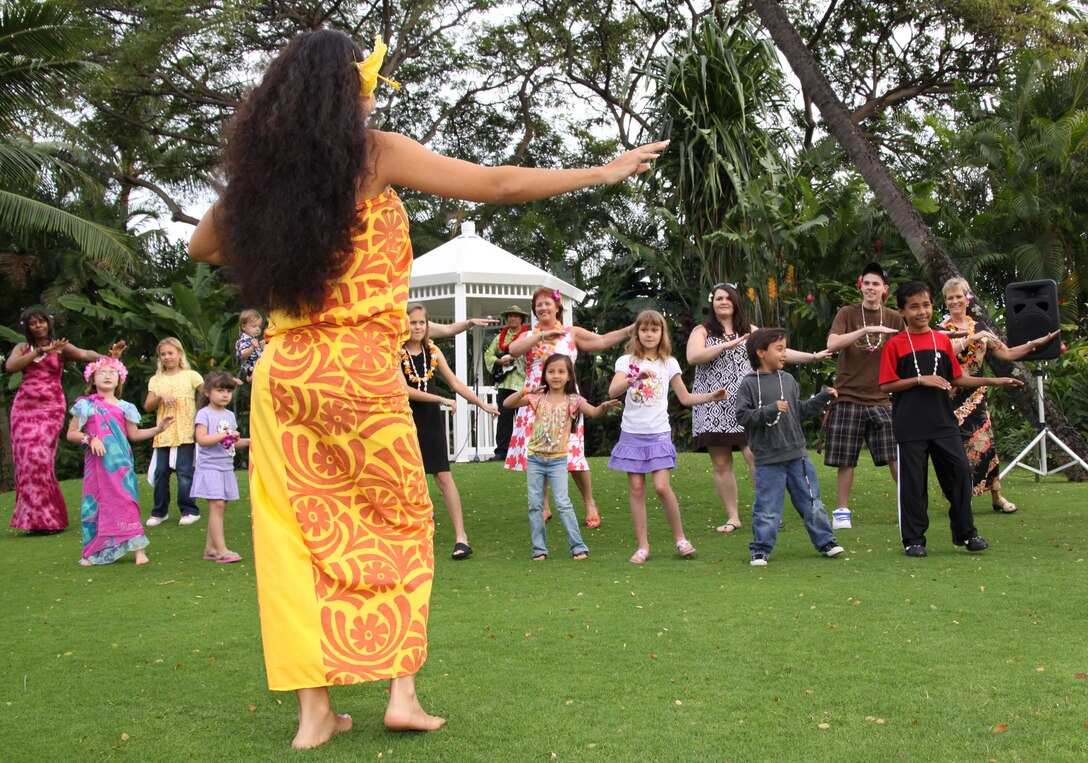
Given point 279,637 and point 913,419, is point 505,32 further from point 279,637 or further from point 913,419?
point 279,637

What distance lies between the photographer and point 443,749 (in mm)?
3490

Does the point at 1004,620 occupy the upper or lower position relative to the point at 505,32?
lower

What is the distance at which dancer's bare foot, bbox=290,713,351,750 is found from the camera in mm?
3549

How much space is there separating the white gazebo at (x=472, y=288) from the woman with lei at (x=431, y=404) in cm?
600

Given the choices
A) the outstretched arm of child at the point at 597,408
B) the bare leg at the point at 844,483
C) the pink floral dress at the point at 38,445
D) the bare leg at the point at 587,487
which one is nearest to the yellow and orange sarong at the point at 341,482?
the outstretched arm of child at the point at 597,408

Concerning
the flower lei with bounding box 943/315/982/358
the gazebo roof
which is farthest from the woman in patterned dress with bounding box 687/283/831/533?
the gazebo roof

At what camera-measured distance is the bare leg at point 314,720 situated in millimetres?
3561

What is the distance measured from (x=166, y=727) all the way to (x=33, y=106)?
1606cm

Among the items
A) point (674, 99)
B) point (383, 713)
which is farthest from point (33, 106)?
point (383, 713)

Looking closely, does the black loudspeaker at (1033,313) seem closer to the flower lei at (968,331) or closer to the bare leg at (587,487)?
the flower lei at (968,331)

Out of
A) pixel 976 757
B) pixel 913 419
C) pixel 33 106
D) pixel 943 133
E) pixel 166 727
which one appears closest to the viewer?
pixel 976 757

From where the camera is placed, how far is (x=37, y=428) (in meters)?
10.5

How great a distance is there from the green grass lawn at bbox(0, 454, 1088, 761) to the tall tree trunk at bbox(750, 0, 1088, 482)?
2.92m

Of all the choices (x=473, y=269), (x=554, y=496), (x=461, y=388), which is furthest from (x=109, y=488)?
(x=473, y=269)
